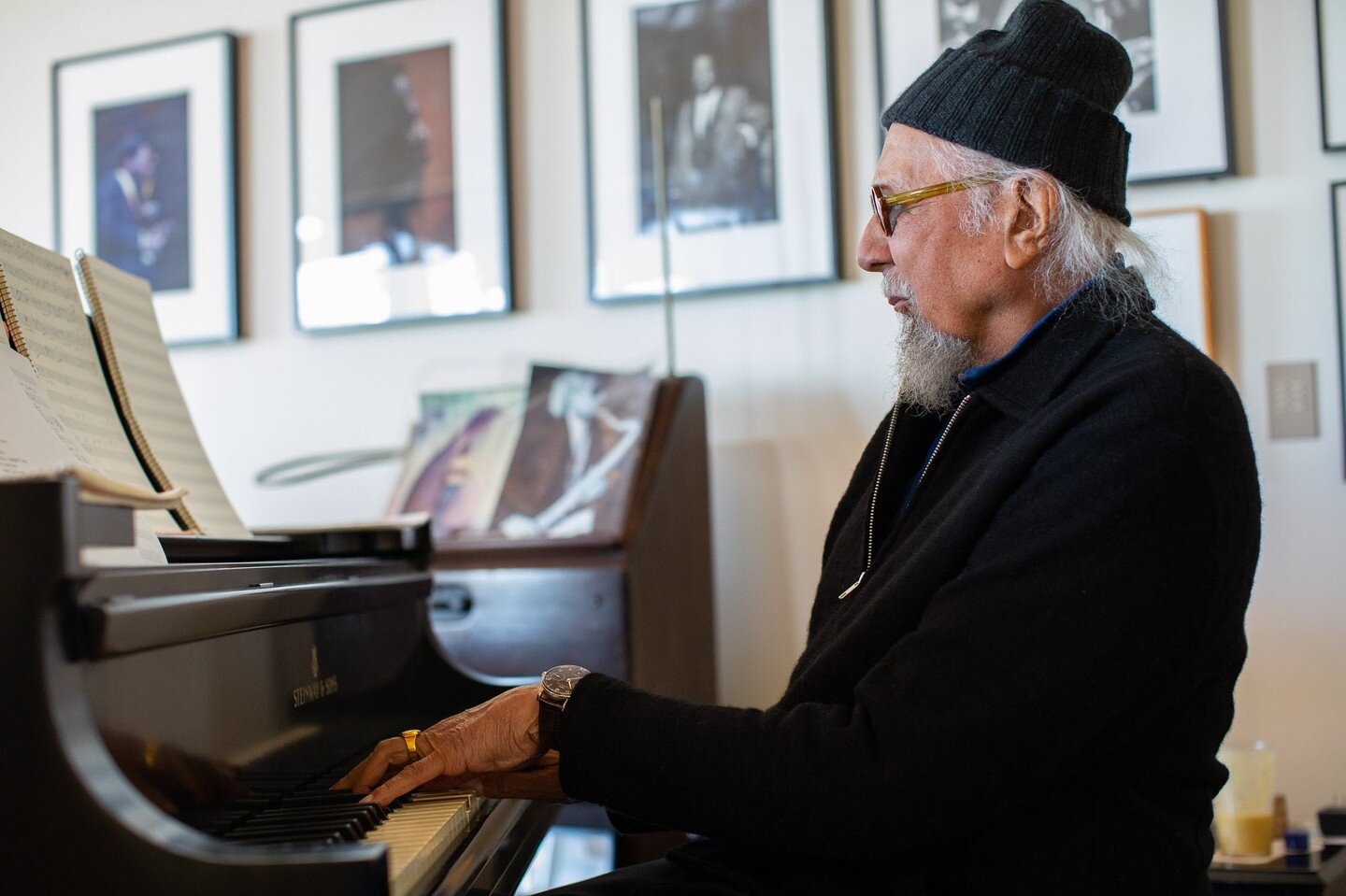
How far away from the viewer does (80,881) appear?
0.76 metres

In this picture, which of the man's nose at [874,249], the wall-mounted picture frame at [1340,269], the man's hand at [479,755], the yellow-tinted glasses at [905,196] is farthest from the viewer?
the wall-mounted picture frame at [1340,269]

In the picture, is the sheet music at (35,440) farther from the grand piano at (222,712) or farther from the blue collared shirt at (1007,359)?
the blue collared shirt at (1007,359)

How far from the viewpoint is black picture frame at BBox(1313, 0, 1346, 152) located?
218 cm

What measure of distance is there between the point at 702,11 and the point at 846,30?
32cm

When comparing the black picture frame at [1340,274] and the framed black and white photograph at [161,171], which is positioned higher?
the framed black and white photograph at [161,171]

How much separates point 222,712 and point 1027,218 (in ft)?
3.18

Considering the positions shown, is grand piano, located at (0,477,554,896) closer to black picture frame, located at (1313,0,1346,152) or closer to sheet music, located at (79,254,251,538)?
sheet music, located at (79,254,251,538)

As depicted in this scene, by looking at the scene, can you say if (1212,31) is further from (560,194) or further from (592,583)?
(592,583)

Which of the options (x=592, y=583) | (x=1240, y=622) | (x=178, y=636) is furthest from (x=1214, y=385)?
(x=592, y=583)

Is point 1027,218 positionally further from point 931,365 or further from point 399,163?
point 399,163

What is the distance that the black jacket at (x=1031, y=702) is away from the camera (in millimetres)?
940

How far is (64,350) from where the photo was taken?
128 cm

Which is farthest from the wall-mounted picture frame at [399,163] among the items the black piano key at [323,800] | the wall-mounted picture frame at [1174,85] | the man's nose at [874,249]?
the black piano key at [323,800]

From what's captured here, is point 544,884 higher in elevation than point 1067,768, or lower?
lower
